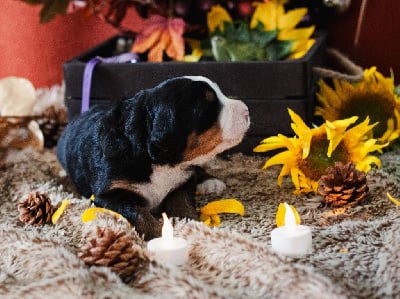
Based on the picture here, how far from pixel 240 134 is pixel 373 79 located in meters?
0.59

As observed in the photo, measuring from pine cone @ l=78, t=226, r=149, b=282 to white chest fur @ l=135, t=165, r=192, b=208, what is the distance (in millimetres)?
183

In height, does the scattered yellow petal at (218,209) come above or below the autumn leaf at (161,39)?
below

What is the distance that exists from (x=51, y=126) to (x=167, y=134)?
2.41ft

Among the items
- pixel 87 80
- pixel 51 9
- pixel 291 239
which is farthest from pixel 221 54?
pixel 291 239

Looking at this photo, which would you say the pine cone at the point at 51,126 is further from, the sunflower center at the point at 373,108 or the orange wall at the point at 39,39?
the sunflower center at the point at 373,108

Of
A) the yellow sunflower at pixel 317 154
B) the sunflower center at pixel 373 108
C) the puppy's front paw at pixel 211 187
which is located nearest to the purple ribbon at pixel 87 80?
the puppy's front paw at pixel 211 187

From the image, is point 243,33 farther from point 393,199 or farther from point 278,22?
point 393,199

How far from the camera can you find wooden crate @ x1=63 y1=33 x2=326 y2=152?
1.37 m

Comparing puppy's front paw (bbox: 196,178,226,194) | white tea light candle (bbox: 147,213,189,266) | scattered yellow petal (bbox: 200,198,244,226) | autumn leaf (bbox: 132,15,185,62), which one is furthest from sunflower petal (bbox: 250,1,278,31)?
white tea light candle (bbox: 147,213,189,266)

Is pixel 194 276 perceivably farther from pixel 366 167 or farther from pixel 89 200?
pixel 366 167

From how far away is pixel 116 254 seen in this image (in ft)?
2.93

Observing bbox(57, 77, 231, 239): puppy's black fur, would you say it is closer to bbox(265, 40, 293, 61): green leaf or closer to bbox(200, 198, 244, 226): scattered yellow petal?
bbox(200, 198, 244, 226): scattered yellow petal

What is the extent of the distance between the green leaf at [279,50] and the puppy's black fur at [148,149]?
0.48 m

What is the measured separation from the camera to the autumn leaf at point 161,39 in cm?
157
